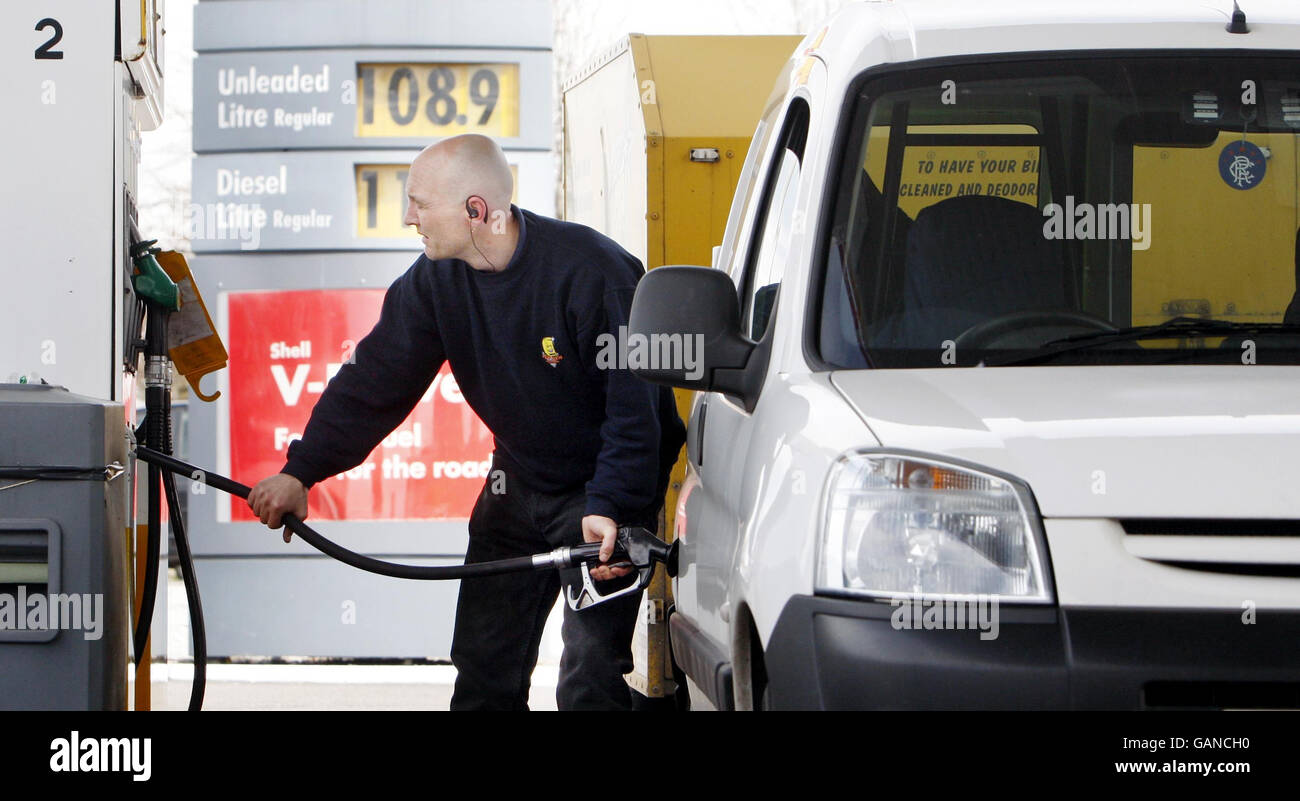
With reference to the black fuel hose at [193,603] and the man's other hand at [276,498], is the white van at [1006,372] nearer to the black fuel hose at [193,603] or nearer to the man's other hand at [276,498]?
the man's other hand at [276,498]

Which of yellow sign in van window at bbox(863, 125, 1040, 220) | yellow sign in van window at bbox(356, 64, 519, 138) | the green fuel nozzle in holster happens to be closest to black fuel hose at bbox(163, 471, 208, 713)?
the green fuel nozzle in holster

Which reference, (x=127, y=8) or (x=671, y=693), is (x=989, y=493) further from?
(x=671, y=693)

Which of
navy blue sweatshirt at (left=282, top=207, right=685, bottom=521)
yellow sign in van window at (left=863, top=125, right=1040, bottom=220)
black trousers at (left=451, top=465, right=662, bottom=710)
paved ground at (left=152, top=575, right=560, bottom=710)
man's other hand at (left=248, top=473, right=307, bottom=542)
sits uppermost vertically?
yellow sign in van window at (left=863, top=125, right=1040, bottom=220)

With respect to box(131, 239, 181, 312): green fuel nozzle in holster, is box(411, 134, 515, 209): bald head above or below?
above

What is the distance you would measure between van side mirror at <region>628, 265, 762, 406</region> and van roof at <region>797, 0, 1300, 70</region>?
64 cm

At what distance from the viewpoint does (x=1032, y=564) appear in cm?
254

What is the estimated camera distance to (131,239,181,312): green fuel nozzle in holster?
4.21 meters

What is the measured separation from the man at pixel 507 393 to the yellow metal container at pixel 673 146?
2.62ft

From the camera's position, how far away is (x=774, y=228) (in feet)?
12.9

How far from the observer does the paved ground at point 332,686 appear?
8.05 meters

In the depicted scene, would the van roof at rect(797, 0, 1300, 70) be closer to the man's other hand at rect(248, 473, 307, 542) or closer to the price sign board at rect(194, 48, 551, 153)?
the man's other hand at rect(248, 473, 307, 542)

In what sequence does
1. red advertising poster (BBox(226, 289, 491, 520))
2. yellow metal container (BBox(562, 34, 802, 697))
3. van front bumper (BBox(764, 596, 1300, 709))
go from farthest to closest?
red advertising poster (BBox(226, 289, 491, 520)), yellow metal container (BBox(562, 34, 802, 697)), van front bumper (BBox(764, 596, 1300, 709))

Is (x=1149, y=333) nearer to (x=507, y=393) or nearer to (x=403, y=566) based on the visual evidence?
(x=507, y=393)
